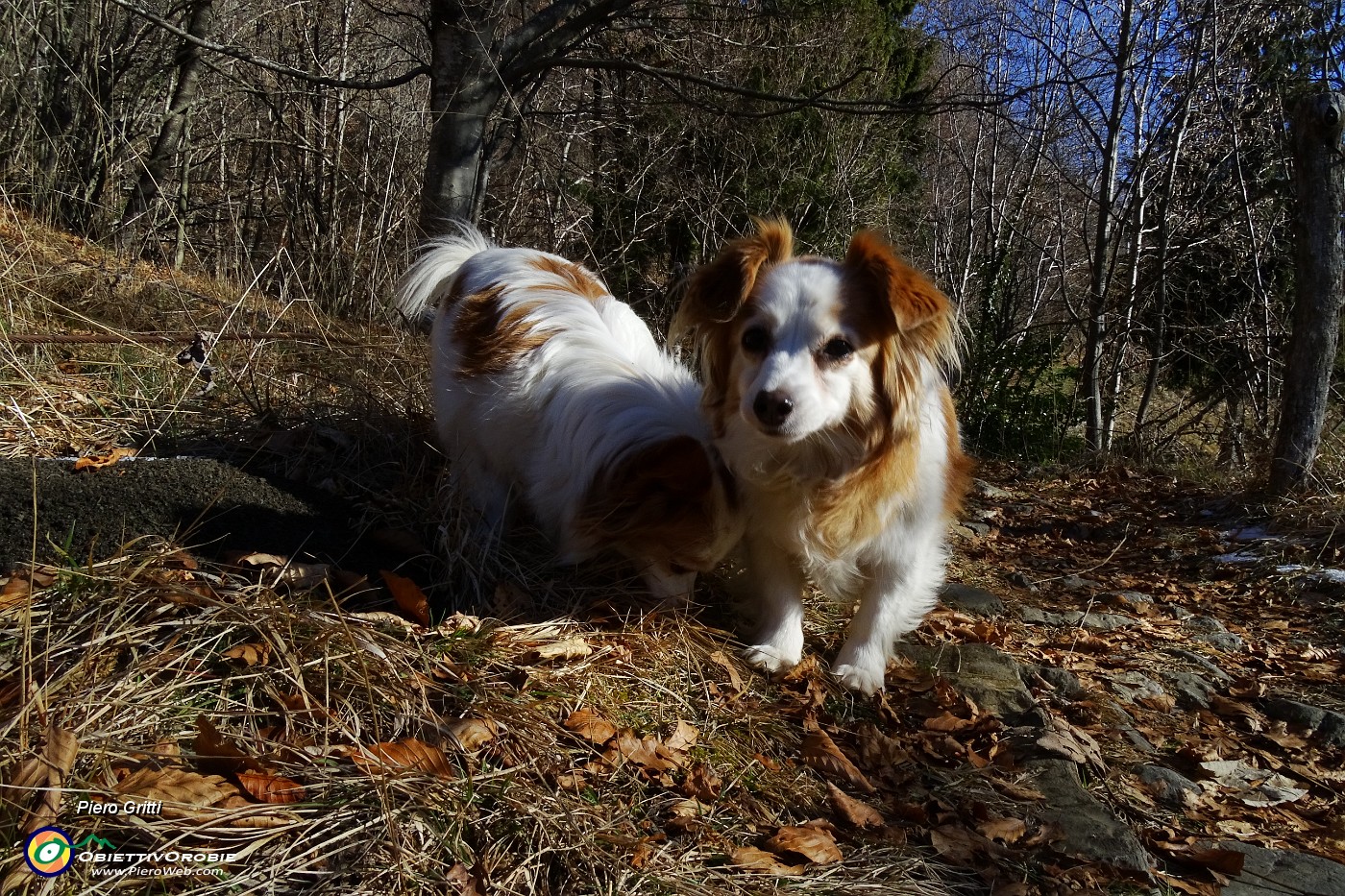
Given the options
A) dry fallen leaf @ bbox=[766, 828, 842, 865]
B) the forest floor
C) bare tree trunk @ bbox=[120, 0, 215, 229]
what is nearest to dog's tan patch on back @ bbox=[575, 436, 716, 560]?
the forest floor

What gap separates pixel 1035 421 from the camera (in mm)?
7750

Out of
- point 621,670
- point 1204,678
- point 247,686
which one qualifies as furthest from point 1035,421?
point 247,686

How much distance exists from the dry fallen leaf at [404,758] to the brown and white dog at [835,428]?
1.18 metres

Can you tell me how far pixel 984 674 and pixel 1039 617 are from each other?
919 millimetres

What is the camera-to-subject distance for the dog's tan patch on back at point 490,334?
A: 344 centimetres

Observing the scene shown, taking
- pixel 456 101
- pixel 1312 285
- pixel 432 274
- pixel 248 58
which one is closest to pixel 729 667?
pixel 432 274

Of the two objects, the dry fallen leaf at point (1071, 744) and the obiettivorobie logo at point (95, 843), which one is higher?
the dry fallen leaf at point (1071, 744)

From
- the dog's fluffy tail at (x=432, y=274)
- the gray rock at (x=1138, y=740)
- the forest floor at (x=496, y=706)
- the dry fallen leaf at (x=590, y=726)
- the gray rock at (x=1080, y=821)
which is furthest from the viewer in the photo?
the dog's fluffy tail at (x=432, y=274)

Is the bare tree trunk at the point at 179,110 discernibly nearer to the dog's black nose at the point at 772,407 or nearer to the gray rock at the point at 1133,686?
the dog's black nose at the point at 772,407

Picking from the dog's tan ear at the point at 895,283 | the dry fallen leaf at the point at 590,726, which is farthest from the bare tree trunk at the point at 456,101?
the dry fallen leaf at the point at 590,726

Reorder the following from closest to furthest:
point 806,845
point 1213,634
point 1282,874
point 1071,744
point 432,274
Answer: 1. point 806,845
2. point 1282,874
3. point 1071,744
4. point 1213,634
5. point 432,274

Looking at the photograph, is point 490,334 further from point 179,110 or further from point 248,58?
point 179,110

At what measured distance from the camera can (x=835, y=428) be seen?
282cm

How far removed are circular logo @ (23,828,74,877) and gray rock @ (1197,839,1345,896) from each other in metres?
2.34
